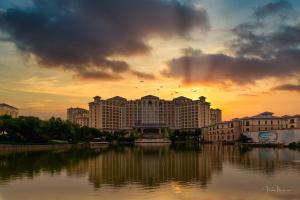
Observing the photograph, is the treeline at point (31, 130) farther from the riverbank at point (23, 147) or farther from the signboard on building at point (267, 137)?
the signboard on building at point (267, 137)

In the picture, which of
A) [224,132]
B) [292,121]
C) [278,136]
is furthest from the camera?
[224,132]

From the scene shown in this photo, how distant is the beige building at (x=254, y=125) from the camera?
113588 millimetres

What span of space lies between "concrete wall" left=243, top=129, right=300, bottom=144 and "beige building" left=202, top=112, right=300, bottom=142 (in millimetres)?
14377

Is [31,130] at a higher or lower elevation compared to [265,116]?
lower

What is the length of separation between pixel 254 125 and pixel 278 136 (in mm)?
29856

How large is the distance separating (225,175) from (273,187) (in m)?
6.24

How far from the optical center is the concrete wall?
82.8 meters

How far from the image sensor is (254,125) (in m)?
118

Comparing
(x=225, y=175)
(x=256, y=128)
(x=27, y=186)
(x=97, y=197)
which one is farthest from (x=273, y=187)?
(x=256, y=128)

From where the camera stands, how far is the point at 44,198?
Result: 19469mm
